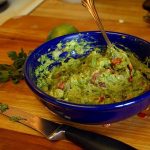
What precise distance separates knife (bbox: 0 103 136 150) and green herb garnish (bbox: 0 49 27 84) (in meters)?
0.13

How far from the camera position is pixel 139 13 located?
1310mm

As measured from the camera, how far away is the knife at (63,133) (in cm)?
62

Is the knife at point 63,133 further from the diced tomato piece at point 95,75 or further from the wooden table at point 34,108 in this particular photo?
the diced tomato piece at point 95,75

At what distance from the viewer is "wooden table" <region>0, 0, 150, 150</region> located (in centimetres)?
68

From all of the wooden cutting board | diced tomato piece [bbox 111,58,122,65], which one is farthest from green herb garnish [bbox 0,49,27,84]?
diced tomato piece [bbox 111,58,122,65]

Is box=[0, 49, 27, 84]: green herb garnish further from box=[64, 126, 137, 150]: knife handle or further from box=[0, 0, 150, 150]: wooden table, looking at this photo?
box=[64, 126, 137, 150]: knife handle

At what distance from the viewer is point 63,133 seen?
0.67 m

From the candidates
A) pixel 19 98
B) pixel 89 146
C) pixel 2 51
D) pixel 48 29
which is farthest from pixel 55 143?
pixel 48 29

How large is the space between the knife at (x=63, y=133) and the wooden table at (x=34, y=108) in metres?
0.02

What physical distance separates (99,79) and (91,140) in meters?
0.18

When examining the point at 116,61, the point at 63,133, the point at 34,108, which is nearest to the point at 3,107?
the point at 34,108

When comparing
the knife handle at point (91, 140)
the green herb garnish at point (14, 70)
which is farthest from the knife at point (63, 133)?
the green herb garnish at point (14, 70)

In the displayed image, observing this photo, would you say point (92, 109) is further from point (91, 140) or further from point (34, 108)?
point (34, 108)

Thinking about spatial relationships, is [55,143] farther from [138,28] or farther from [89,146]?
[138,28]
